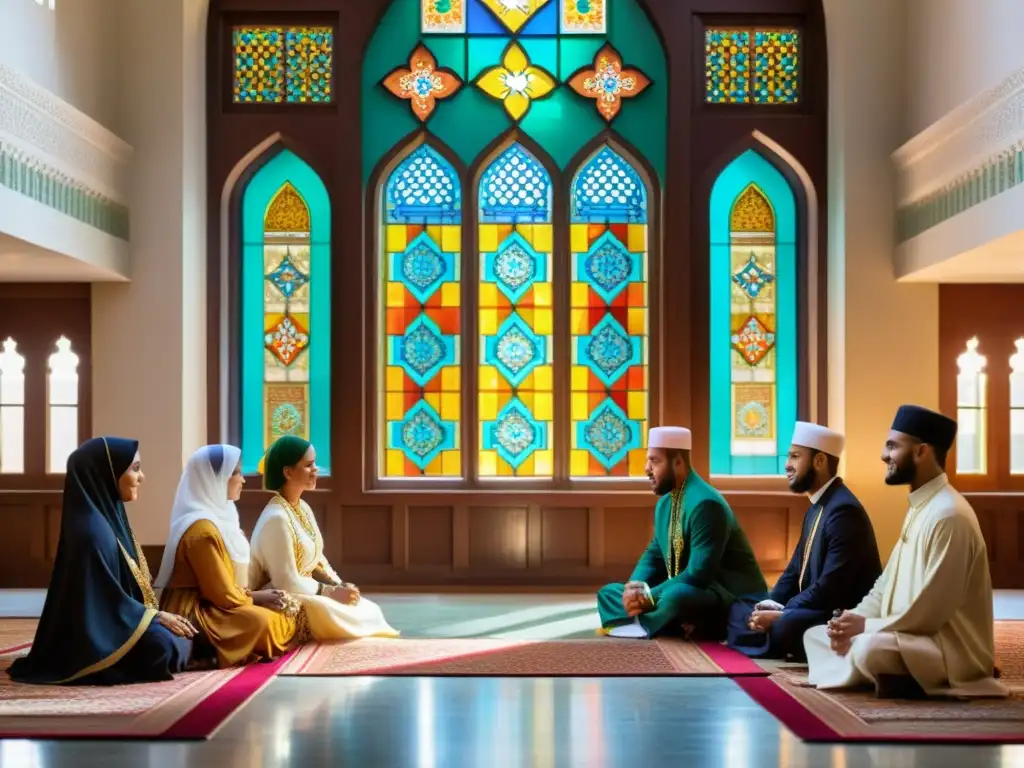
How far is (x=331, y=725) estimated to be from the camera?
14.4ft

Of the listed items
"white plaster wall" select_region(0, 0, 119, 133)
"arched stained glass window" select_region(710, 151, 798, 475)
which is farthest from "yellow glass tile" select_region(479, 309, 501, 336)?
"white plaster wall" select_region(0, 0, 119, 133)

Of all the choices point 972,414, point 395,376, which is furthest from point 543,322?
point 972,414

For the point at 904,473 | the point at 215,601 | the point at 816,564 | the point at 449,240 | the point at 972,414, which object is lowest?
the point at 215,601

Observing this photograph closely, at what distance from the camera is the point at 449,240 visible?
892 centimetres

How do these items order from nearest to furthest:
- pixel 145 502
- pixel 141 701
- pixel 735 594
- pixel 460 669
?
pixel 141 701
pixel 460 669
pixel 735 594
pixel 145 502

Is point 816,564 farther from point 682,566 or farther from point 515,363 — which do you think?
point 515,363

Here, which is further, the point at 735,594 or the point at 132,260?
the point at 132,260

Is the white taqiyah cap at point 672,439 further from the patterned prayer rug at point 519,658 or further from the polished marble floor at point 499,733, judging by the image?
the polished marble floor at point 499,733

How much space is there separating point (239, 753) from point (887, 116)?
6.12 meters

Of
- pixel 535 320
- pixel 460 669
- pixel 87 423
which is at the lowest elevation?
pixel 460 669

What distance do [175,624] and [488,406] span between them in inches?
152

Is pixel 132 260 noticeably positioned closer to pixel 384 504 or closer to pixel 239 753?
pixel 384 504

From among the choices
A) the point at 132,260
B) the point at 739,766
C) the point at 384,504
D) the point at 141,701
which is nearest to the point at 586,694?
the point at 739,766

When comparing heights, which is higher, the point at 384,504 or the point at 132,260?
the point at 132,260
